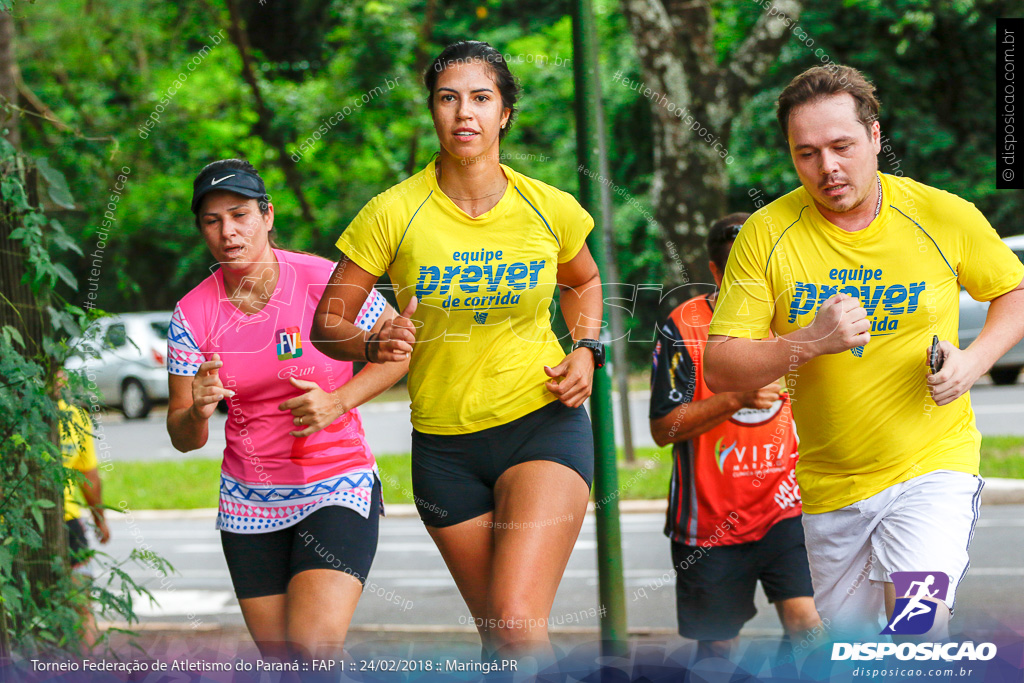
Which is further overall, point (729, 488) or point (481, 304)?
point (729, 488)

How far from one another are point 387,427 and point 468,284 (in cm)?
1145

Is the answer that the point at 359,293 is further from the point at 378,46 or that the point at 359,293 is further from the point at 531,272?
the point at 378,46

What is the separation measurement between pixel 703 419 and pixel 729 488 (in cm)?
32

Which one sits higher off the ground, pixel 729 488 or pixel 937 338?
pixel 937 338

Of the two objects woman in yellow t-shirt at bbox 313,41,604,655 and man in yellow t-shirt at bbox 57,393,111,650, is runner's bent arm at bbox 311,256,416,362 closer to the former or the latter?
woman in yellow t-shirt at bbox 313,41,604,655

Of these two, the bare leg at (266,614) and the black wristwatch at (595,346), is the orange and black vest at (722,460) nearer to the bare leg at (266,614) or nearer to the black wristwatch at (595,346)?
the black wristwatch at (595,346)

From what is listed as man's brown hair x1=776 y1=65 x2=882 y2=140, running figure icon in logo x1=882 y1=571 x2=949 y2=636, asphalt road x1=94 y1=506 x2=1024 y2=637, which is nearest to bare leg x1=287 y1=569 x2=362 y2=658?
running figure icon in logo x1=882 y1=571 x2=949 y2=636

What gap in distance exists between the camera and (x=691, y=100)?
734cm

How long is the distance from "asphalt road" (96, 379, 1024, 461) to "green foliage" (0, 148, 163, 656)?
21.9 ft

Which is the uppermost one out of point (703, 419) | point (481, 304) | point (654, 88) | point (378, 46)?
point (378, 46)

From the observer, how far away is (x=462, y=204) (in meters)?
3.13

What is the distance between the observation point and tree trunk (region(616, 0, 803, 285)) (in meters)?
6.87

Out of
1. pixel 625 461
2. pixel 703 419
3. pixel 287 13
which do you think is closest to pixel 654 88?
pixel 625 461

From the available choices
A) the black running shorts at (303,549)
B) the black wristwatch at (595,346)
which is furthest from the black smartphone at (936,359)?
the black running shorts at (303,549)
